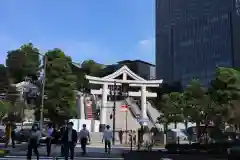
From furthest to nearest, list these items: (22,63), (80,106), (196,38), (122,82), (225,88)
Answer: (196,38) → (22,63) → (122,82) → (80,106) → (225,88)

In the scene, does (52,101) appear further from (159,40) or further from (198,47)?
(159,40)

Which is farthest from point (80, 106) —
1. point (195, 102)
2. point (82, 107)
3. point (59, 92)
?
point (195, 102)

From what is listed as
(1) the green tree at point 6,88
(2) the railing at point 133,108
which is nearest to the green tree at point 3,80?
(1) the green tree at point 6,88

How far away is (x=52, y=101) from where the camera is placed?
1799 inches

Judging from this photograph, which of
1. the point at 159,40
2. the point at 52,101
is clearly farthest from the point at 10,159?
the point at 159,40

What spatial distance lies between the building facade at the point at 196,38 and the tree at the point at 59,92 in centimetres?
5262

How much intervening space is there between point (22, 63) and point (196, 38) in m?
48.6

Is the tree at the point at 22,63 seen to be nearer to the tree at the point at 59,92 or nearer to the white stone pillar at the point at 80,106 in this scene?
the white stone pillar at the point at 80,106

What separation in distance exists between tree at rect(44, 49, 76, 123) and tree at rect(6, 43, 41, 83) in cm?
2804

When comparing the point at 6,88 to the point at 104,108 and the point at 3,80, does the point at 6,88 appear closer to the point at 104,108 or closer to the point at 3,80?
the point at 3,80

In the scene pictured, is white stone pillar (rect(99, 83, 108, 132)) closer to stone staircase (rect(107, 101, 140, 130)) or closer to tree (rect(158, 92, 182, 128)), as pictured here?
stone staircase (rect(107, 101, 140, 130))

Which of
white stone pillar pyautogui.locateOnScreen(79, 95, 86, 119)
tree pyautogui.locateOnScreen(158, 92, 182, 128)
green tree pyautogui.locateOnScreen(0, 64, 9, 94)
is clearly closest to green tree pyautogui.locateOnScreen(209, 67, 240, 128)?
tree pyautogui.locateOnScreen(158, 92, 182, 128)

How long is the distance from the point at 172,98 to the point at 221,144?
42397 millimetres

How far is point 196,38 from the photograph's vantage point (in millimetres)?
99562
